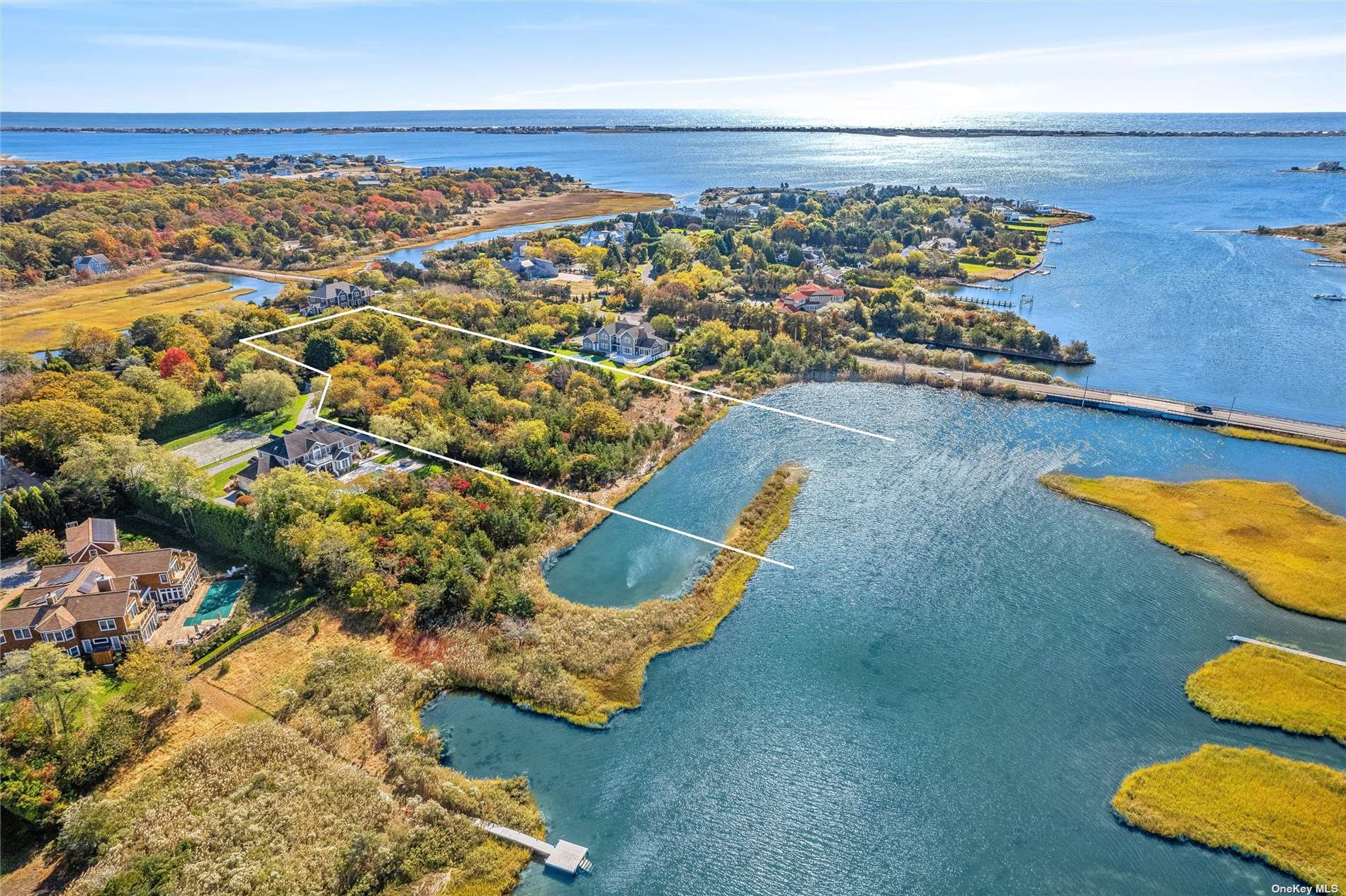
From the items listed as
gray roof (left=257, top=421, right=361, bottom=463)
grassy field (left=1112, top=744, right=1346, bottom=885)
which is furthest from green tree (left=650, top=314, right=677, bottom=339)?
grassy field (left=1112, top=744, right=1346, bottom=885)

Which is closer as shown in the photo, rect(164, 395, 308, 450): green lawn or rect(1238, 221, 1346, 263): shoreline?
rect(164, 395, 308, 450): green lawn

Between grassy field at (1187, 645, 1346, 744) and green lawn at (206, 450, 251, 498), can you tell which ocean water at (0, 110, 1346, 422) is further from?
green lawn at (206, 450, 251, 498)

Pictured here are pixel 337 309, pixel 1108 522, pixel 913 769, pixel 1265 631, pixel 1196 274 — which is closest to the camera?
pixel 913 769

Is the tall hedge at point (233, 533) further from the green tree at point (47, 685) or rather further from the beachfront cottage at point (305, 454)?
the green tree at point (47, 685)

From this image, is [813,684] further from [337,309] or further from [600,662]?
[337,309]

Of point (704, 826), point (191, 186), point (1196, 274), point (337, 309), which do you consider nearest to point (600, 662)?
point (704, 826)

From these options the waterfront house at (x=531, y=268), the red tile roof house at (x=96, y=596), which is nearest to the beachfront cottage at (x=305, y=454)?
the red tile roof house at (x=96, y=596)
